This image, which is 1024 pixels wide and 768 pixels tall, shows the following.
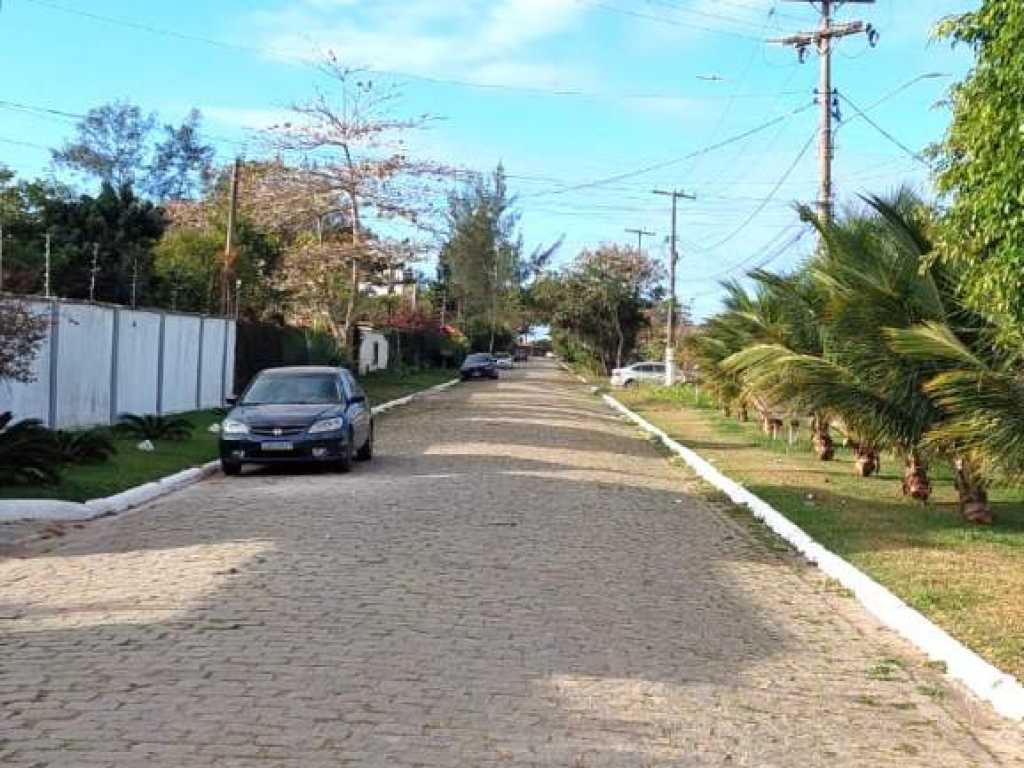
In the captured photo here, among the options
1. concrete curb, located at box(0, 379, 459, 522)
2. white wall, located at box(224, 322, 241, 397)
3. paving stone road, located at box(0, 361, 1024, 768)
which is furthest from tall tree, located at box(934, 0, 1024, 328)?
white wall, located at box(224, 322, 241, 397)

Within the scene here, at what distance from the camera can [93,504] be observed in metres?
12.8

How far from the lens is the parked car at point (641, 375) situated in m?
59.1

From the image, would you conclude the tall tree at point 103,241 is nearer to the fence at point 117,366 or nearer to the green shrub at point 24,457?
the fence at point 117,366

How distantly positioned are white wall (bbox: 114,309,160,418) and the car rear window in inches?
172

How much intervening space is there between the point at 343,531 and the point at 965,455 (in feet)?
21.1

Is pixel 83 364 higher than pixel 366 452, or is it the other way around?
pixel 83 364

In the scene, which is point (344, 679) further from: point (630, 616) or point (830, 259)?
point (830, 259)

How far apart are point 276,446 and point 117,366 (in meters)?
6.18

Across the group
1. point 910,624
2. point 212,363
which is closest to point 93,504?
point 910,624

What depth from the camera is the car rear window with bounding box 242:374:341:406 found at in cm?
1748

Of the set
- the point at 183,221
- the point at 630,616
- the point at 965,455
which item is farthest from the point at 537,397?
the point at 630,616

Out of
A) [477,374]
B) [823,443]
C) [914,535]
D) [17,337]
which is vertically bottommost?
[914,535]

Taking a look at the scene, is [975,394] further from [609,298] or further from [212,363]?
[609,298]

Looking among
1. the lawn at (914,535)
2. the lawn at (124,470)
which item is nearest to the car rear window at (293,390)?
the lawn at (124,470)
